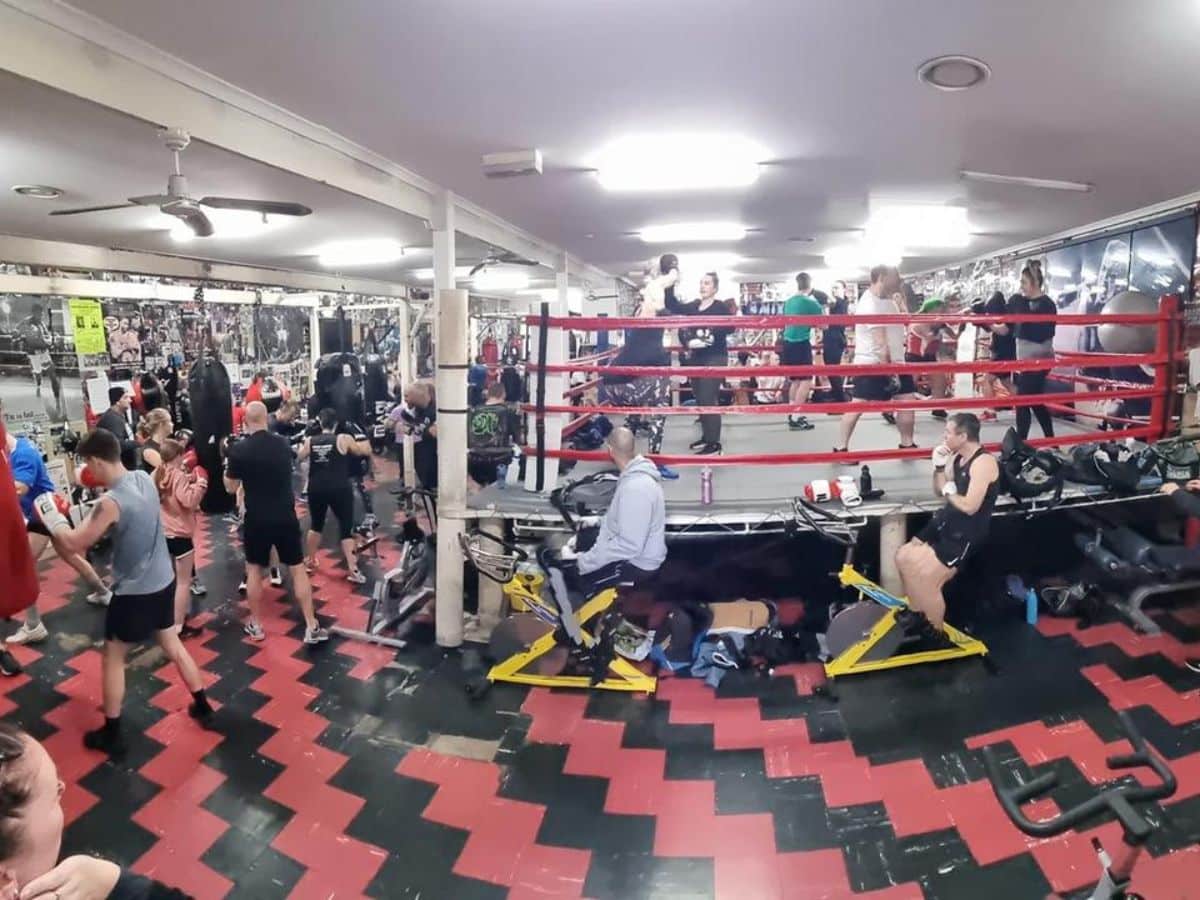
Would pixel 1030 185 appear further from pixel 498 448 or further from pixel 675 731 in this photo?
pixel 675 731

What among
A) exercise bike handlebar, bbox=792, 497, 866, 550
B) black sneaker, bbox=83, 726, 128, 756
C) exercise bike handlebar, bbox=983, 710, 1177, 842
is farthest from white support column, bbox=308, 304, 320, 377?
exercise bike handlebar, bbox=983, 710, 1177, 842

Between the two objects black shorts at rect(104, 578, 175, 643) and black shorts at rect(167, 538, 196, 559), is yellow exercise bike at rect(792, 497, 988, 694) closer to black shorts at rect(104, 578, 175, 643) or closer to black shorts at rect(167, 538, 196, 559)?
black shorts at rect(104, 578, 175, 643)

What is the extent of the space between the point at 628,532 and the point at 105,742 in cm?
272

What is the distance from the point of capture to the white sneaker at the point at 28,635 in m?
4.22

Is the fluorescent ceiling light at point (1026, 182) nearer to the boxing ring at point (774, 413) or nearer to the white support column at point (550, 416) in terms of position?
the boxing ring at point (774, 413)

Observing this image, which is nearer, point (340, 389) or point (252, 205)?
point (252, 205)

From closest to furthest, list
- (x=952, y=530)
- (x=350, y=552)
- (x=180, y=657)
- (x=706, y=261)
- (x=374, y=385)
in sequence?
(x=180, y=657) < (x=952, y=530) < (x=350, y=552) < (x=374, y=385) < (x=706, y=261)

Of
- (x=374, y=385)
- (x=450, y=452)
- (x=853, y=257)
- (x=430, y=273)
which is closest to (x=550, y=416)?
(x=450, y=452)

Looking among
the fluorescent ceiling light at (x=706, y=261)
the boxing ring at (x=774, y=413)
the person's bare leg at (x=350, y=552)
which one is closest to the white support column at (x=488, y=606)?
the boxing ring at (x=774, y=413)

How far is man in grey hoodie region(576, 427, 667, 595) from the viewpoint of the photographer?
3404 millimetres

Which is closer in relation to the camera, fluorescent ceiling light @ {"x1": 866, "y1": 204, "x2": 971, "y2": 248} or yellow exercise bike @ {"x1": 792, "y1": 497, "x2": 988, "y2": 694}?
yellow exercise bike @ {"x1": 792, "y1": 497, "x2": 988, "y2": 694}

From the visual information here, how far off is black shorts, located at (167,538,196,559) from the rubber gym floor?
2.04 ft

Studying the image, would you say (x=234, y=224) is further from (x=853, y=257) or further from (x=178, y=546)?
(x=853, y=257)

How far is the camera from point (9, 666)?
389 centimetres
